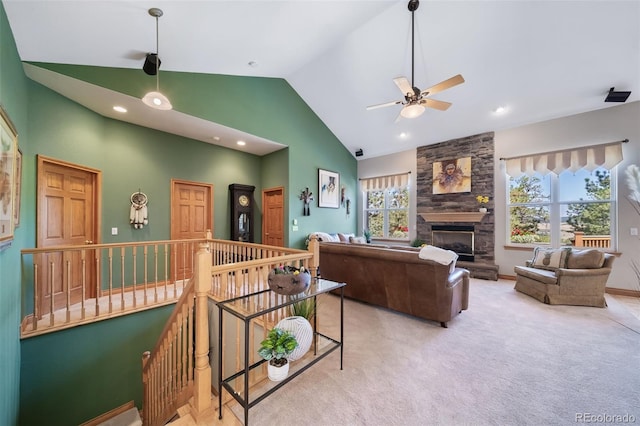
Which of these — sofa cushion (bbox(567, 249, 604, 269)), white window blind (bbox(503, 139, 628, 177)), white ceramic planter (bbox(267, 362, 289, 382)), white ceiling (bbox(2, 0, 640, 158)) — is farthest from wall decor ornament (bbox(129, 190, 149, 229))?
white window blind (bbox(503, 139, 628, 177))

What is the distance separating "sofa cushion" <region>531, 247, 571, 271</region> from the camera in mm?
3984

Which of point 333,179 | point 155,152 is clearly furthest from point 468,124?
point 155,152

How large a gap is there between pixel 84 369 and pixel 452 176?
7.41 meters

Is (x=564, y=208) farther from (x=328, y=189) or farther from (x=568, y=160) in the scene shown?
(x=328, y=189)

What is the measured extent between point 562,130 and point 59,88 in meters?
8.36

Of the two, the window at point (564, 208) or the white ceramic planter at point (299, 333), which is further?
the window at point (564, 208)

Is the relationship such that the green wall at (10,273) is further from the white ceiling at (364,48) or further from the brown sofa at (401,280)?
the brown sofa at (401,280)

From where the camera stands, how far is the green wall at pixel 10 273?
198cm

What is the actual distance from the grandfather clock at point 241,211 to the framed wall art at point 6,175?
3.49 m

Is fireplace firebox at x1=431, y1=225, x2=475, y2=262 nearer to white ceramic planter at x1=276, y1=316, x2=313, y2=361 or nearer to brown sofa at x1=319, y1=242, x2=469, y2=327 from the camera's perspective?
brown sofa at x1=319, y1=242, x2=469, y2=327

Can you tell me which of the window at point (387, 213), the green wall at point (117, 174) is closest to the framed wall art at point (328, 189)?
the green wall at point (117, 174)

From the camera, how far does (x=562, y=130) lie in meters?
4.75

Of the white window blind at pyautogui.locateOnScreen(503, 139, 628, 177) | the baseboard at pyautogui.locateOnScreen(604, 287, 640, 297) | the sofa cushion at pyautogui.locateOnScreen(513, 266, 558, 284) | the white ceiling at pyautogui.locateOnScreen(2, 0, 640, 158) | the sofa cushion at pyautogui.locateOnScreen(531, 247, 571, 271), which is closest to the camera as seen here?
the white ceiling at pyautogui.locateOnScreen(2, 0, 640, 158)

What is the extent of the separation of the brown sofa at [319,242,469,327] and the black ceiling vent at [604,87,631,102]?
410cm
